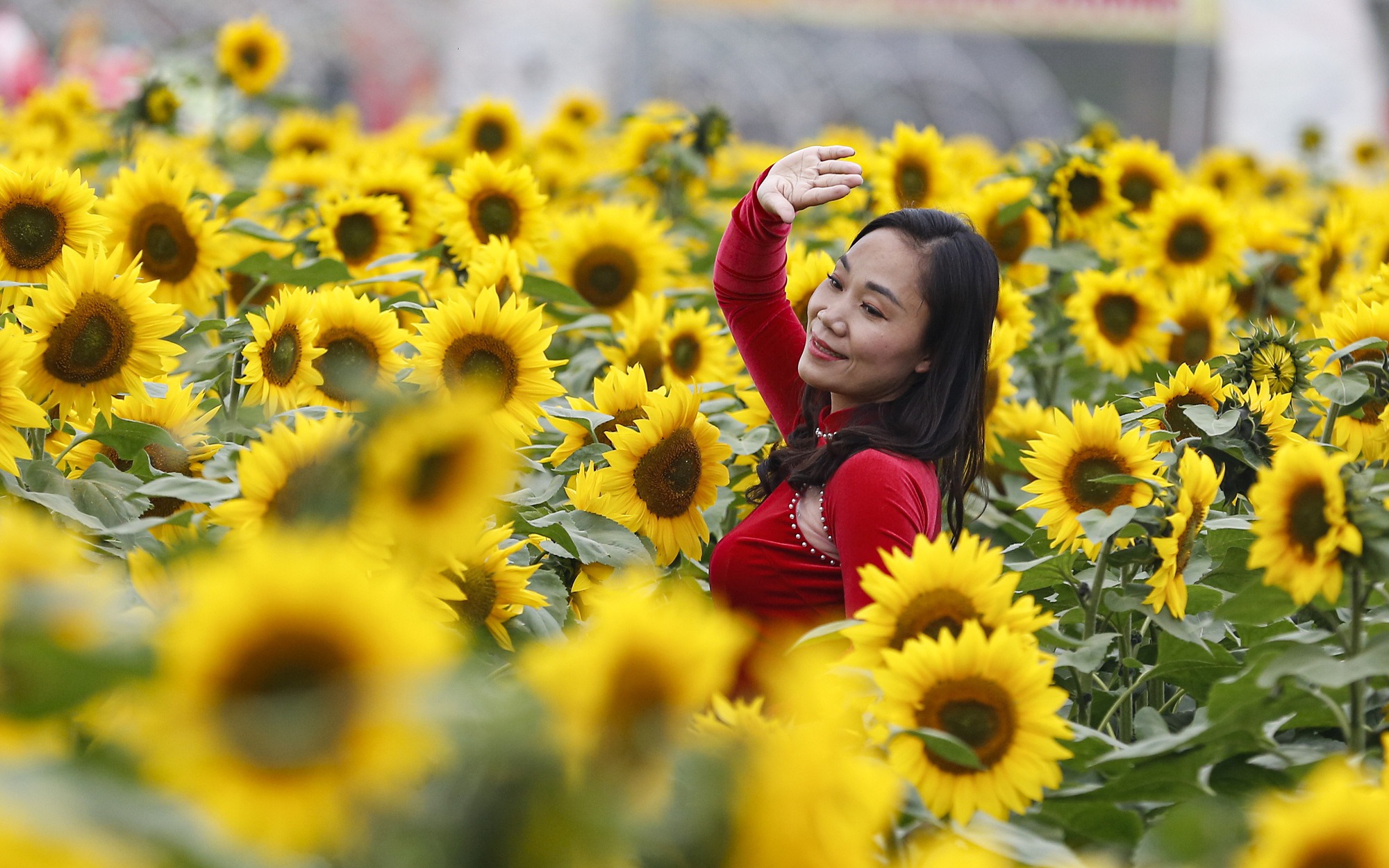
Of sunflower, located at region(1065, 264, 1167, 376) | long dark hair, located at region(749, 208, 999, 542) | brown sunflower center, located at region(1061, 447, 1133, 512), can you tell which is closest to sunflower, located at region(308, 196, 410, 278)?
long dark hair, located at region(749, 208, 999, 542)

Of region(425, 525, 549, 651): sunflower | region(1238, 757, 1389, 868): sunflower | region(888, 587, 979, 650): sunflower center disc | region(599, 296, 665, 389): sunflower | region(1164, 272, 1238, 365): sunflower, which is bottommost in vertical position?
region(1238, 757, 1389, 868): sunflower

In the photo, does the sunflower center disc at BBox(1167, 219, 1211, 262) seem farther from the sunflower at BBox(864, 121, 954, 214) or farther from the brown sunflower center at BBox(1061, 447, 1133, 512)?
the brown sunflower center at BBox(1061, 447, 1133, 512)

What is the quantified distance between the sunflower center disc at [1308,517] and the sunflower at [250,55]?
3367 mm

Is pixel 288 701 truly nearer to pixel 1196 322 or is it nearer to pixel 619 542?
pixel 619 542

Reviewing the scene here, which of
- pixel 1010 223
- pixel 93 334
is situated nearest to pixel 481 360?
pixel 93 334

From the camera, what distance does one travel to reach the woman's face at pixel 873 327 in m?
1.88

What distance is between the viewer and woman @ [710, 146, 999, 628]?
1.80 m

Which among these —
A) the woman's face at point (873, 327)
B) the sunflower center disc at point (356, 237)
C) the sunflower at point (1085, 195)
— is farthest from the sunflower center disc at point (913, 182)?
the woman's face at point (873, 327)

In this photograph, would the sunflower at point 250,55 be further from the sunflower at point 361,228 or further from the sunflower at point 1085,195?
the sunflower at point 1085,195

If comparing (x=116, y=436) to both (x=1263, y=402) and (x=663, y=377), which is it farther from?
(x=1263, y=402)

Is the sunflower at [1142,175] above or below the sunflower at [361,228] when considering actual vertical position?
above

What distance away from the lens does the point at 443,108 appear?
Answer: 6910 mm

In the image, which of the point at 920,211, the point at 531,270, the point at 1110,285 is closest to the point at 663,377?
the point at 531,270

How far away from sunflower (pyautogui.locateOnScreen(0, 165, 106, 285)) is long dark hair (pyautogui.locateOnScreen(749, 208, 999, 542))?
985 millimetres
